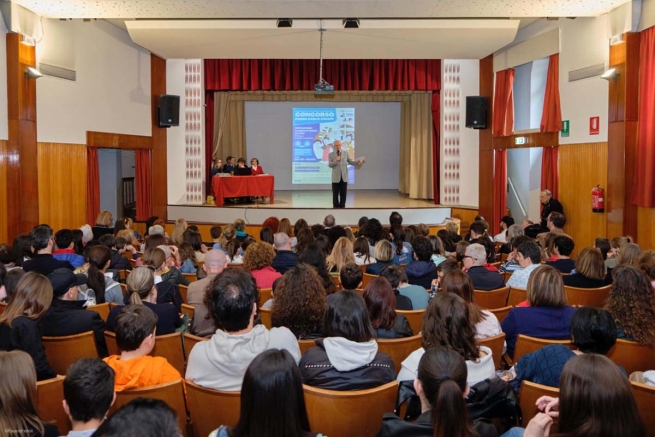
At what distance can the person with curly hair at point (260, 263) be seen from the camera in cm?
527

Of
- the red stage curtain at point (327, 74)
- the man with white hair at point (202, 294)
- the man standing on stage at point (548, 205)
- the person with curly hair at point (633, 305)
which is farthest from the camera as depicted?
the red stage curtain at point (327, 74)

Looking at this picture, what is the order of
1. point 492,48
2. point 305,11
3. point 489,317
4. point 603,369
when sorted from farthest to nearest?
point 492,48, point 305,11, point 489,317, point 603,369

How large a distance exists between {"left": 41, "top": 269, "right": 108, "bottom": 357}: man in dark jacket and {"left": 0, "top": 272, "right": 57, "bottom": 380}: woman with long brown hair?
224mm

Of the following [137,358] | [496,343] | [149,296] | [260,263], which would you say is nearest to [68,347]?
[149,296]

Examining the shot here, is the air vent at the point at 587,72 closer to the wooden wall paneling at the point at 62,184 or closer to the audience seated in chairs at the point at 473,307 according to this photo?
the audience seated in chairs at the point at 473,307

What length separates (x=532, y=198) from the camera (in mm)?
13227

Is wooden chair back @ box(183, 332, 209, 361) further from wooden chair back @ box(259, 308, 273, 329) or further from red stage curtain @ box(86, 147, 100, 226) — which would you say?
red stage curtain @ box(86, 147, 100, 226)

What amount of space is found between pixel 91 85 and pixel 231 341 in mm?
9401

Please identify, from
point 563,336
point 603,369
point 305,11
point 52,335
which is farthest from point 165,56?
point 603,369

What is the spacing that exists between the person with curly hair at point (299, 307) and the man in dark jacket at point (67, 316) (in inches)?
43.0

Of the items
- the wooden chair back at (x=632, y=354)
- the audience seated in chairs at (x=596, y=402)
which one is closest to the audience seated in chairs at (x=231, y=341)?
the audience seated in chairs at (x=596, y=402)

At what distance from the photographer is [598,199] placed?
9.48 m

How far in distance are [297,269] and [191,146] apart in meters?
10.6

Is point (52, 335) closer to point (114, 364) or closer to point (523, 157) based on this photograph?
point (114, 364)
